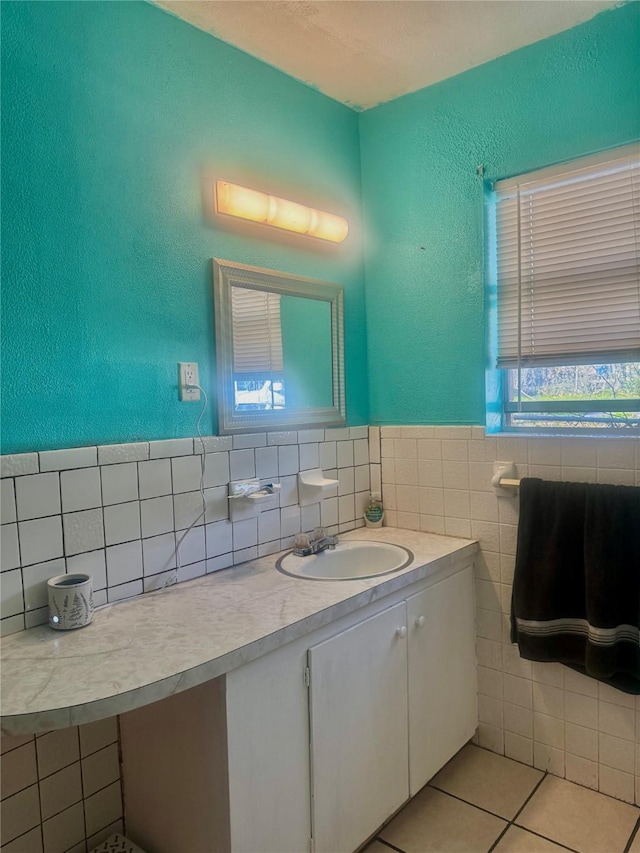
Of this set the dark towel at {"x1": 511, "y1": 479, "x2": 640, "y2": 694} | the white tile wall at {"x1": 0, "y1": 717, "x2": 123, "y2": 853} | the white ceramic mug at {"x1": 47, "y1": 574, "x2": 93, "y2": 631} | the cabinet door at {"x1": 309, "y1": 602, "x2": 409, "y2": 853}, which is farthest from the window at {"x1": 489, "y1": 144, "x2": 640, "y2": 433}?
the white tile wall at {"x1": 0, "y1": 717, "x2": 123, "y2": 853}

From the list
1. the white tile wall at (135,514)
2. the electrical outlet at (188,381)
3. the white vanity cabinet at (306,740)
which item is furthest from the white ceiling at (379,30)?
the white vanity cabinet at (306,740)

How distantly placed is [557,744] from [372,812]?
772 mm

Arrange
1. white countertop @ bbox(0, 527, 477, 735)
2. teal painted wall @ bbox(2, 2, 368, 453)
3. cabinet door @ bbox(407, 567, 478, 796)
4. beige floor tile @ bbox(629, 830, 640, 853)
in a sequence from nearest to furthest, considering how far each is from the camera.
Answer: white countertop @ bbox(0, 527, 477, 735) → teal painted wall @ bbox(2, 2, 368, 453) → beige floor tile @ bbox(629, 830, 640, 853) → cabinet door @ bbox(407, 567, 478, 796)

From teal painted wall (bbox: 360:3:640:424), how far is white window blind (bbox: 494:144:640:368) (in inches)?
3.0

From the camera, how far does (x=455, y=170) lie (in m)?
2.13

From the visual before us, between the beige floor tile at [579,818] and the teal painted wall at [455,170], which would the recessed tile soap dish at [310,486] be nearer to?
the teal painted wall at [455,170]

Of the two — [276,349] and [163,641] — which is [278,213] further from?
[163,641]

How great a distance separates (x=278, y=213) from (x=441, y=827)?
6.85 ft

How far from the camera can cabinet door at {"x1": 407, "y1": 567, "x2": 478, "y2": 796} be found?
1803 millimetres

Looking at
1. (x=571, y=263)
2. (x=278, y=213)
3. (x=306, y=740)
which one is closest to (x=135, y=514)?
(x=306, y=740)

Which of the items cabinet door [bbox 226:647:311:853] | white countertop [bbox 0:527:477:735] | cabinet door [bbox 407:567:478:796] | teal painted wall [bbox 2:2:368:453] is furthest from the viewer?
cabinet door [bbox 407:567:478:796]

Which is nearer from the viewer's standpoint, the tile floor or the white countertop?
the white countertop

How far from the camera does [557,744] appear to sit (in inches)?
78.1

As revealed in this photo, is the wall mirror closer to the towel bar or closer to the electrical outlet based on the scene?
the electrical outlet
